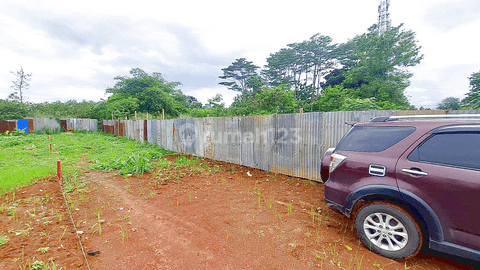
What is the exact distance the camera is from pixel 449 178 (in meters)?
2.02

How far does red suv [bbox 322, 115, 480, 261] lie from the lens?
1970 millimetres

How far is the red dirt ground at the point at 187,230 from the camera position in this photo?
2.30m

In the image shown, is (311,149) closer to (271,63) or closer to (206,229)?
(206,229)

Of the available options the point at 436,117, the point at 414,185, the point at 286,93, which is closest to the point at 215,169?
the point at 414,185

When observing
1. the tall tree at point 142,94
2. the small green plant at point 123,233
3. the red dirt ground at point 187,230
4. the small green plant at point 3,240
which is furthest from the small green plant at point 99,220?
the tall tree at point 142,94

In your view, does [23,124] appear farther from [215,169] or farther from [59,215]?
[59,215]

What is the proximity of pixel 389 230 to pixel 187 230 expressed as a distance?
8.69 ft

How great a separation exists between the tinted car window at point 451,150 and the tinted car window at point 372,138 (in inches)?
9.2

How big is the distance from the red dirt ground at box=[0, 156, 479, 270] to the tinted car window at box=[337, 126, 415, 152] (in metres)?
1.27

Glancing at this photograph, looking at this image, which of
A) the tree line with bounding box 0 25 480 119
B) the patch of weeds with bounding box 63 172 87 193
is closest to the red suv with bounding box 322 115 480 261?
the patch of weeds with bounding box 63 172 87 193

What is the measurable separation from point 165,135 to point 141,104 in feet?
52.9

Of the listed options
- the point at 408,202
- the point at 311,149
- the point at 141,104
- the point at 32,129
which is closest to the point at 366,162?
the point at 408,202

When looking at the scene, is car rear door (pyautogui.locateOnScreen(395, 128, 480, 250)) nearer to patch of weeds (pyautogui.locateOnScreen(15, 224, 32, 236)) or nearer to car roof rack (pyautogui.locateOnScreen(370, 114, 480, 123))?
car roof rack (pyautogui.locateOnScreen(370, 114, 480, 123))

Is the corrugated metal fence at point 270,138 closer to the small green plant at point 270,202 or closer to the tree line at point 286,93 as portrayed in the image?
the small green plant at point 270,202
